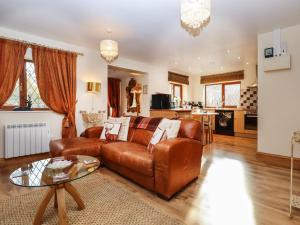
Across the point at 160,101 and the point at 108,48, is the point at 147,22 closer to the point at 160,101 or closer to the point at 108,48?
the point at 108,48

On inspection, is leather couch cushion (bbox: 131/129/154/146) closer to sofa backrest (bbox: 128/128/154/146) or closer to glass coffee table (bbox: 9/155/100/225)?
sofa backrest (bbox: 128/128/154/146)

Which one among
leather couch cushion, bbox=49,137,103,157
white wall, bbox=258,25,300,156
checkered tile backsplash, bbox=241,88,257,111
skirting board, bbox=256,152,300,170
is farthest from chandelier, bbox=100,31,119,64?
checkered tile backsplash, bbox=241,88,257,111

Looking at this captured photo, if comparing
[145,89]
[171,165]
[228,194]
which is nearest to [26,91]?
[171,165]

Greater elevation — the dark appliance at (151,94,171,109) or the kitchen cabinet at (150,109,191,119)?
the dark appliance at (151,94,171,109)

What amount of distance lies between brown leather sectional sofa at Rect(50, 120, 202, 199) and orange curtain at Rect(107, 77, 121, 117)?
402 centimetres

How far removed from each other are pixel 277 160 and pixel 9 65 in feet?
16.9

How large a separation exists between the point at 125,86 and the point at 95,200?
5295 mm

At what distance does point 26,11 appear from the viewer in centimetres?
261

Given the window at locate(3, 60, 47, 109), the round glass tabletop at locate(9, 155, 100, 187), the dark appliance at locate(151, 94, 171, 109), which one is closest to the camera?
the round glass tabletop at locate(9, 155, 100, 187)

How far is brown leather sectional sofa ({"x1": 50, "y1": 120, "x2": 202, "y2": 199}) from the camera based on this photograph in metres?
1.93

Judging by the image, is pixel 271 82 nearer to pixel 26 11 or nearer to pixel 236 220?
pixel 236 220

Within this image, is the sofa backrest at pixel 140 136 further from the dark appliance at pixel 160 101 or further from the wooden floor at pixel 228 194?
the dark appliance at pixel 160 101

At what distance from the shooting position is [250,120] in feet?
18.7

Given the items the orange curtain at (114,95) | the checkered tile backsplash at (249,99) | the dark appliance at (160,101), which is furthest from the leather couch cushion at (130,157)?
the checkered tile backsplash at (249,99)
